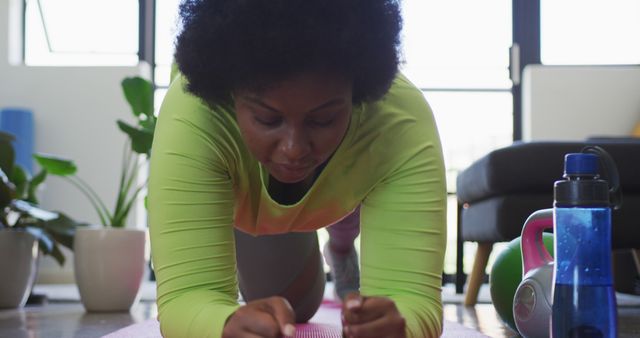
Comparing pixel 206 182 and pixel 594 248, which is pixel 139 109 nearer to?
pixel 206 182

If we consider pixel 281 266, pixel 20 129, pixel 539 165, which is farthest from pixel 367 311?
pixel 20 129

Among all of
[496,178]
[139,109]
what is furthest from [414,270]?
[139,109]

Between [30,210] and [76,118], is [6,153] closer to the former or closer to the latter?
[30,210]

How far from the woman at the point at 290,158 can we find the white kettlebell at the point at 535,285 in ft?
1.09

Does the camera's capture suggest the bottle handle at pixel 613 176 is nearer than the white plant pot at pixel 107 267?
Yes

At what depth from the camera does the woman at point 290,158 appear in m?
0.81

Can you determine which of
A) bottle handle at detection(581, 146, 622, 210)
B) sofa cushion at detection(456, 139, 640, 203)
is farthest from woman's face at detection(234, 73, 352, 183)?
sofa cushion at detection(456, 139, 640, 203)

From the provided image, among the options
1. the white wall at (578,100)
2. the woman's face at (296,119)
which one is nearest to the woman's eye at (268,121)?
the woman's face at (296,119)

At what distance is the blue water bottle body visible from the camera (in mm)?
716

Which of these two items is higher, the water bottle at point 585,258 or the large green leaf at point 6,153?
the large green leaf at point 6,153

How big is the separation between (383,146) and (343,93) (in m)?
0.17

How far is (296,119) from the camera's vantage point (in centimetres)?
82

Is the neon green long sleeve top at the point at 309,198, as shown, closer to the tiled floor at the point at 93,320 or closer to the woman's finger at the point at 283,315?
the woman's finger at the point at 283,315

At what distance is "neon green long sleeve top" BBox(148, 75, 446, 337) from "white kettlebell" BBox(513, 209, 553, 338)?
1.07 ft
